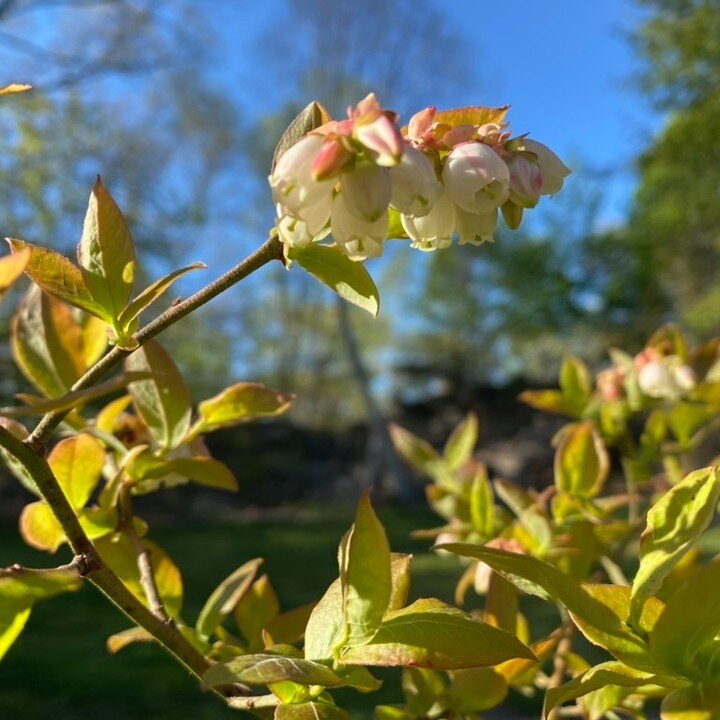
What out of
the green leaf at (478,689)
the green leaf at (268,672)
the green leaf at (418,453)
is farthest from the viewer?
the green leaf at (418,453)

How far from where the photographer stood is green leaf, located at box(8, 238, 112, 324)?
0.22 metres

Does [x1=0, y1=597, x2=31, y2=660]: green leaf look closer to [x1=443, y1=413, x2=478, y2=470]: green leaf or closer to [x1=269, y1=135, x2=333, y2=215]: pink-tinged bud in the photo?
[x1=269, y1=135, x2=333, y2=215]: pink-tinged bud

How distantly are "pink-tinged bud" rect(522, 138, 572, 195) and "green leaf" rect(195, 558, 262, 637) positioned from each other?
0.61ft

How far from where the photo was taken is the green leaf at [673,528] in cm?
21

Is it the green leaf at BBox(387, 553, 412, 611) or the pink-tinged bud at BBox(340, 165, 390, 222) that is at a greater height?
the pink-tinged bud at BBox(340, 165, 390, 222)

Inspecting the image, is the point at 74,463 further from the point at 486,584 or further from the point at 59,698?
the point at 59,698

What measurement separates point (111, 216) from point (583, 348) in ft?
29.2

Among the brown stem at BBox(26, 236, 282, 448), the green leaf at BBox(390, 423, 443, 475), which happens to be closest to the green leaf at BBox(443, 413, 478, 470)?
the green leaf at BBox(390, 423, 443, 475)

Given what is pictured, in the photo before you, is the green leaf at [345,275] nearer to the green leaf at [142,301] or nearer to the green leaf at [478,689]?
the green leaf at [142,301]

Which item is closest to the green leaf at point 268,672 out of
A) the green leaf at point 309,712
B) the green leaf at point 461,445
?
the green leaf at point 309,712

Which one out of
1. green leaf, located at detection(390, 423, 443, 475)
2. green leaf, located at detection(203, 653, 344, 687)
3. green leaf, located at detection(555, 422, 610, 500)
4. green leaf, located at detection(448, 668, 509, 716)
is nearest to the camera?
green leaf, located at detection(203, 653, 344, 687)

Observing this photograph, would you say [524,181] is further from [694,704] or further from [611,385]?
[611,385]

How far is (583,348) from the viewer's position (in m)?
8.72

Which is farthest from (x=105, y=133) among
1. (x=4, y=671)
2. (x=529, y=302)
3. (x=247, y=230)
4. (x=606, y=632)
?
(x=606, y=632)
